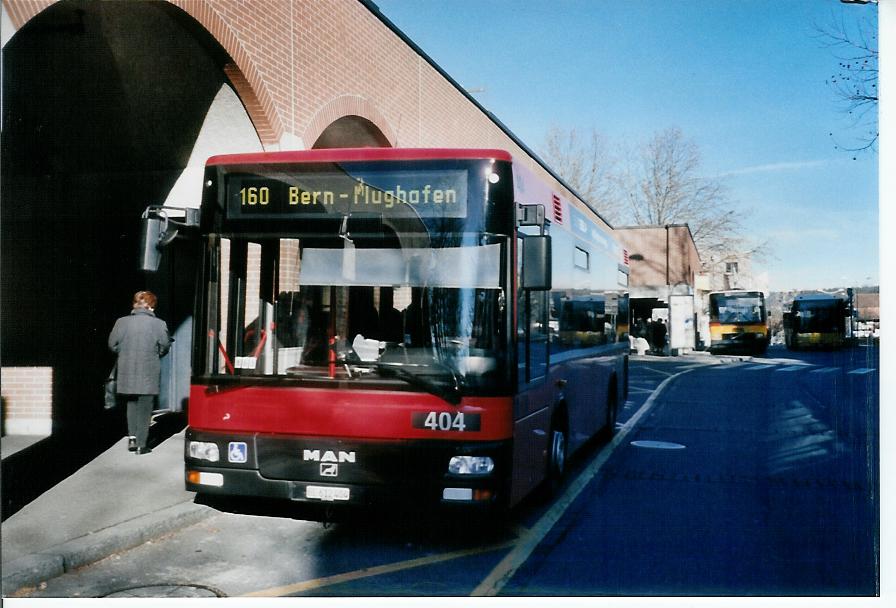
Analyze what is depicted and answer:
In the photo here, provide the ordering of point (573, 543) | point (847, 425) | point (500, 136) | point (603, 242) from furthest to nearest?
1. point (500, 136)
2. point (847, 425)
3. point (603, 242)
4. point (573, 543)

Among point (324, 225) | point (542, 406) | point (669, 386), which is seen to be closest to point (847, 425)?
point (669, 386)

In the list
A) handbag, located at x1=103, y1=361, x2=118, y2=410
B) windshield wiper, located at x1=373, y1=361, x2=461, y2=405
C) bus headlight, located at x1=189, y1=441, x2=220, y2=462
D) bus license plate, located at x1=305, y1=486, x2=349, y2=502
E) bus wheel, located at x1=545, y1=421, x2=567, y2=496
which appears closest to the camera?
windshield wiper, located at x1=373, y1=361, x2=461, y2=405

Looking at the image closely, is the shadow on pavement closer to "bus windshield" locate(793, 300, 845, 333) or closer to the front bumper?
the front bumper

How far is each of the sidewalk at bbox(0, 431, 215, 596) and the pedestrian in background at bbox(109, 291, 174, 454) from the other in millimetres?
499

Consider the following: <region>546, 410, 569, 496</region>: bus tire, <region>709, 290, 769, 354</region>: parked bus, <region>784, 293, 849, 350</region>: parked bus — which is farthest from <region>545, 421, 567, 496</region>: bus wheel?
<region>709, 290, 769, 354</region>: parked bus

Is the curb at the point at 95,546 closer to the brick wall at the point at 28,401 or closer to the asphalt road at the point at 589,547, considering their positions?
the asphalt road at the point at 589,547

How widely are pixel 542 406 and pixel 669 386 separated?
14665 millimetres

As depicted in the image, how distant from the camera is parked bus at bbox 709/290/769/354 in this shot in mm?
38344

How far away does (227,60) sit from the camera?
902 cm

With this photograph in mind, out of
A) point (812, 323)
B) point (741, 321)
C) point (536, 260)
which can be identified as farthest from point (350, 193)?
point (812, 323)

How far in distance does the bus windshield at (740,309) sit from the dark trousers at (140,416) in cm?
3421

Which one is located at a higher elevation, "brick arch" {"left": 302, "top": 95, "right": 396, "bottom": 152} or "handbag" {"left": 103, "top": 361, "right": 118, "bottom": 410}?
"brick arch" {"left": 302, "top": 95, "right": 396, "bottom": 152}

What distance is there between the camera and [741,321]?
126 ft

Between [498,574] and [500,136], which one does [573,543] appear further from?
[500,136]
